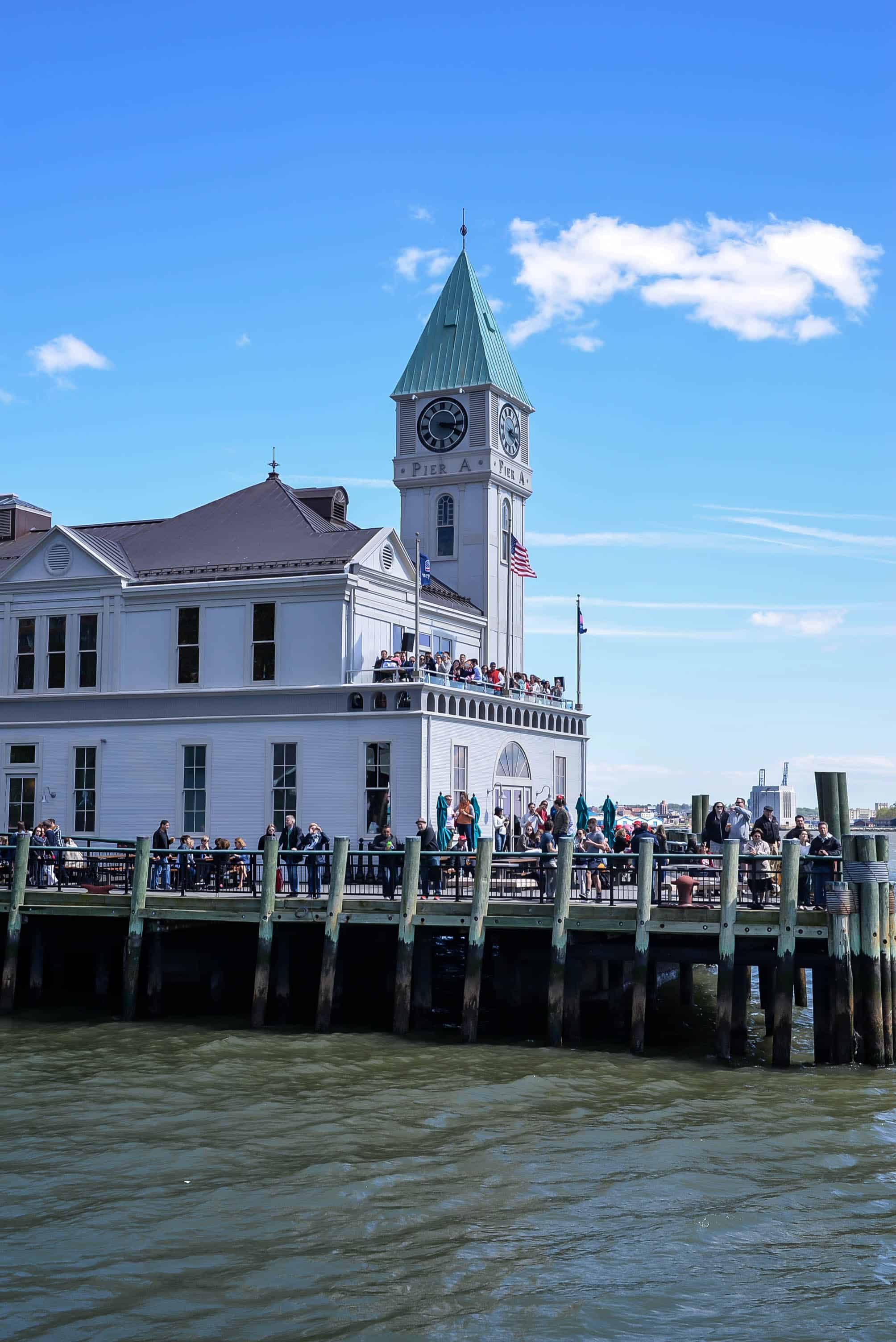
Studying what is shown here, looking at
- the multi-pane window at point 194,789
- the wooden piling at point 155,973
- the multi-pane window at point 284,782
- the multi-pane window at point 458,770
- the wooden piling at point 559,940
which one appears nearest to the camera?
the wooden piling at point 559,940

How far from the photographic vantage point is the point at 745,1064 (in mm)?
22828

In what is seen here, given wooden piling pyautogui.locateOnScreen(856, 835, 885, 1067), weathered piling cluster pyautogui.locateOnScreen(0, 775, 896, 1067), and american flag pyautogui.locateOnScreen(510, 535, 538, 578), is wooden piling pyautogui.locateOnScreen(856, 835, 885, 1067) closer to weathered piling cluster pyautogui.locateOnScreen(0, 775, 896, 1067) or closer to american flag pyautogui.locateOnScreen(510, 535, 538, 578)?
weathered piling cluster pyautogui.locateOnScreen(0, 775, 896, 1067)

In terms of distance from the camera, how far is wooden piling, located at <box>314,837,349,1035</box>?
24641mm

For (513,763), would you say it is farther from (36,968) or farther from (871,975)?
(871,975)

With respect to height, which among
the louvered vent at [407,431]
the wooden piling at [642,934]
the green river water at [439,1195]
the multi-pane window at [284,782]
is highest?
the louvered vent at [407,431]

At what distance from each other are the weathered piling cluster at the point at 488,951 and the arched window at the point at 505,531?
21399mm

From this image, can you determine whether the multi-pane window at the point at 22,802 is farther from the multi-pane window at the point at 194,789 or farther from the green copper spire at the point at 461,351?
the green copper spire at the point at 461,351

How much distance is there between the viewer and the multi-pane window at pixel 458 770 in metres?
37.2

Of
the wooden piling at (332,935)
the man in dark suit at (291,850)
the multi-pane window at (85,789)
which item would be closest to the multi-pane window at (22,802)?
the multi-pane window at (85,789)

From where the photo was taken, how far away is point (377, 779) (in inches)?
1414

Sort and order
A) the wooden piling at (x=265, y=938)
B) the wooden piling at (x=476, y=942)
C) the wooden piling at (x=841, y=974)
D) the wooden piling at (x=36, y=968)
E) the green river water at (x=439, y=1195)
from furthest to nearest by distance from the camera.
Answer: the wooden piling at (x=36, y=968), the wooden piling at (x=265, y=938), the wooden piling at (x=476, y=942), the wooden piling at (x=841, y=974), the green river water at (x=439, y=1195)

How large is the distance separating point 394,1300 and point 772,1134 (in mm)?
7525

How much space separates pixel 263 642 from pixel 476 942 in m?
16.1

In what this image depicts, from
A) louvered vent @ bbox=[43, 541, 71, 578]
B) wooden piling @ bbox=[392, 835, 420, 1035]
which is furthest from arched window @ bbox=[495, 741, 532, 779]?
wooden piling @ bbox=[392, 835, 420, 1035]
